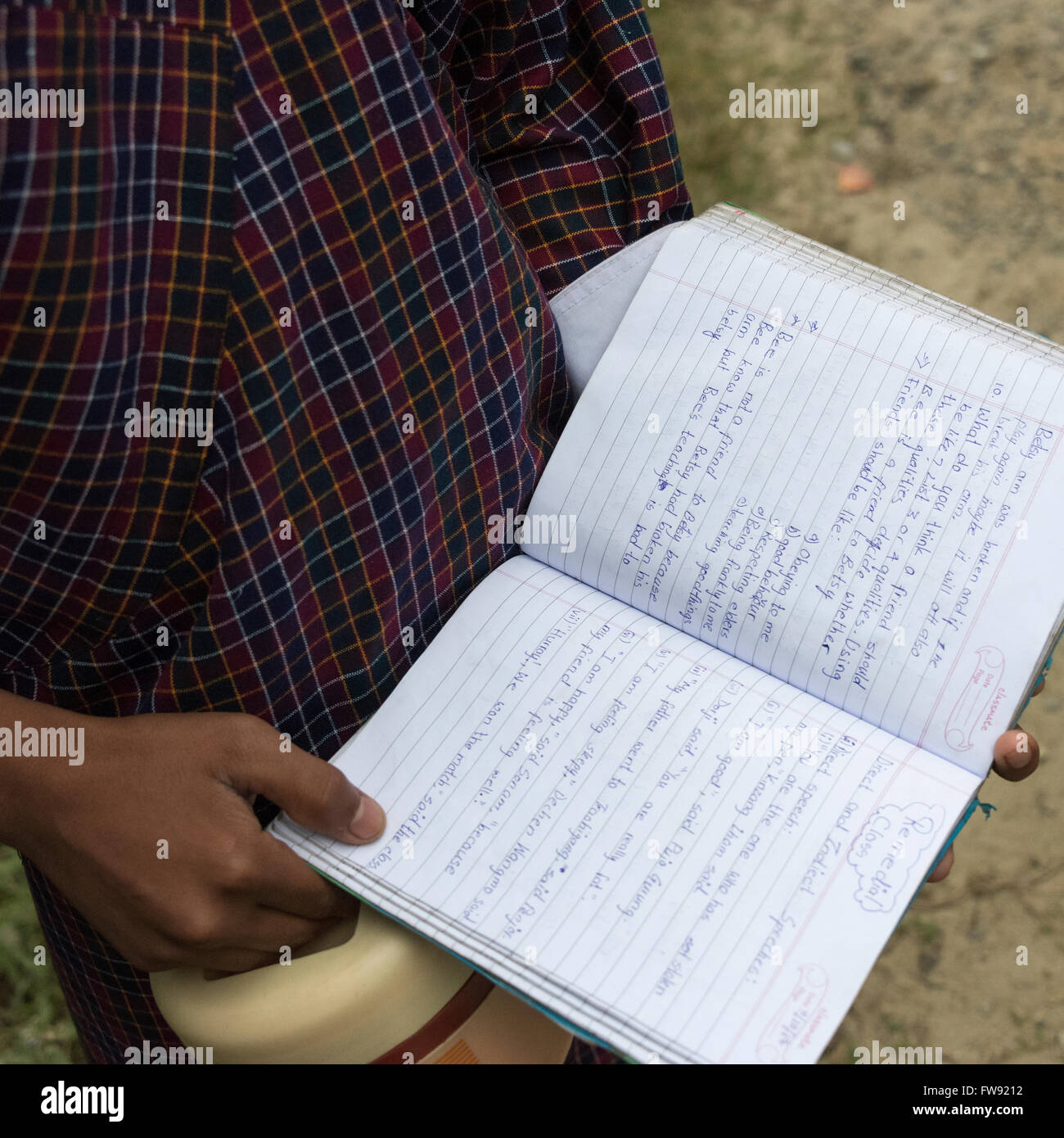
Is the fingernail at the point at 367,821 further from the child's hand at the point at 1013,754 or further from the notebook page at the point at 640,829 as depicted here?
the child's hand at the point at 1013,754

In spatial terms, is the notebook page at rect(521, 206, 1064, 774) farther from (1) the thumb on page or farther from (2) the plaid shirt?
(1) the thumb on page

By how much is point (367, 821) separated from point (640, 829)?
6.1 inches

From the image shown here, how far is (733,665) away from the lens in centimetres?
67

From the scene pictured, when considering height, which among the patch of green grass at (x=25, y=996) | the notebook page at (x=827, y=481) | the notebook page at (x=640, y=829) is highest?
the notebook page at (x=827, y=481)

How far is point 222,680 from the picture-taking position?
0.62m

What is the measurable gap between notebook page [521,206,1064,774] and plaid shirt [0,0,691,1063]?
3.1 inches

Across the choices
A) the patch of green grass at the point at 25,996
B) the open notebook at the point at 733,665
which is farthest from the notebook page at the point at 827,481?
the patch of green grass at the point at 25,996

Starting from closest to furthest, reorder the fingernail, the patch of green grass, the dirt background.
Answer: the fingernail, the patch of green grass, the dirt background

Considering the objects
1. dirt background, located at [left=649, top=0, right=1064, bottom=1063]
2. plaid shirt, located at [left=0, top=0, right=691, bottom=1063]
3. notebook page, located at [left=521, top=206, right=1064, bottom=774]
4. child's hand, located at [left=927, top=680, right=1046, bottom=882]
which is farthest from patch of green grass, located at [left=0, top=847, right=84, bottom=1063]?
dirt background, located at [left=649, top=0, right=1064, bottom=1063]

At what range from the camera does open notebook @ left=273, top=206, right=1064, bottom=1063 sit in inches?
22.3

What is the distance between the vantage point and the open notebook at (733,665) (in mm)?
566

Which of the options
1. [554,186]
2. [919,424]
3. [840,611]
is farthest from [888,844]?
[554,186]

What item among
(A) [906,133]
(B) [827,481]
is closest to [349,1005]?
(B) [827,481]

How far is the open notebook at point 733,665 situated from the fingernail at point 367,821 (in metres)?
0.01
